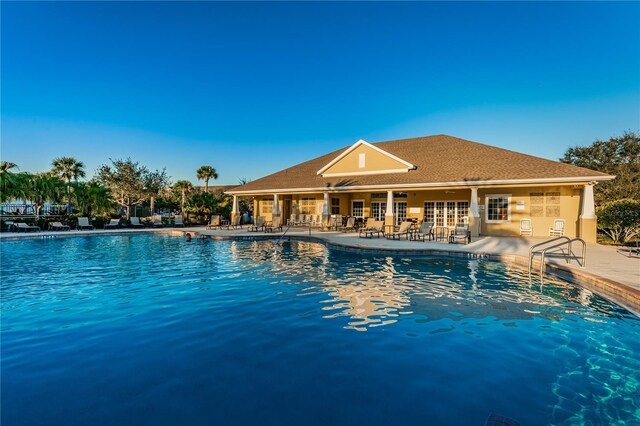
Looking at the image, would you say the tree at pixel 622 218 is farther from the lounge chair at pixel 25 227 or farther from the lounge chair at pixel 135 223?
the lounge chair at pixel 25 227

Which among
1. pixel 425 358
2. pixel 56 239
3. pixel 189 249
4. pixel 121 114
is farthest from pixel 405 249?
pixel 121 114

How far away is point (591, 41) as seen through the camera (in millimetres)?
17219

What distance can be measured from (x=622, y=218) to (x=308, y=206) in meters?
20.3

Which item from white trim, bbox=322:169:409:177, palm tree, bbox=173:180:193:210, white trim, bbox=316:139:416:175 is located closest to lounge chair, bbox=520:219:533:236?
white trim, bbox=316:139:416:175

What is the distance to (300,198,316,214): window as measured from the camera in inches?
1056

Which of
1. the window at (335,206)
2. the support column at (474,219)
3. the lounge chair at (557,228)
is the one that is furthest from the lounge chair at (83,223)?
the lounge chair at (557,228)

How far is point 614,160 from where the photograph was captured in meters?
32.0

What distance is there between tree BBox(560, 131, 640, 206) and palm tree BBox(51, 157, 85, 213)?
174 feet

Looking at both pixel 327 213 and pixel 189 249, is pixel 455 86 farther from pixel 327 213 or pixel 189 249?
pixel 189 249

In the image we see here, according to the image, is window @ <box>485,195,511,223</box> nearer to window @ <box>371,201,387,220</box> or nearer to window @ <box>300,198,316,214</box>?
window @ <box>371,201,387,220</box>

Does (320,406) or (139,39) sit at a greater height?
(139,39)

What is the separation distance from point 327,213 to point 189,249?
10.7 m

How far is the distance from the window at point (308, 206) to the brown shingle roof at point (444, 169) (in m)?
2.24

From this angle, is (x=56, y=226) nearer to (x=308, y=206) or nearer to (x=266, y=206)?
(x=266, y=206)
